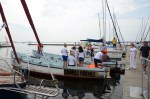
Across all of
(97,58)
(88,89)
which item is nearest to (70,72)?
(97,58)

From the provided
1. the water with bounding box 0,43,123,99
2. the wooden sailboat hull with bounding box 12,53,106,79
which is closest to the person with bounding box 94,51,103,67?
the wooden sailboat hull with bounding box 12,53,106,79

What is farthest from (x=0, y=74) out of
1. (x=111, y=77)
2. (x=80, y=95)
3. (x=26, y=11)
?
(x=111, y=77)

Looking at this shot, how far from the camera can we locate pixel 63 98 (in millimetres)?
13062

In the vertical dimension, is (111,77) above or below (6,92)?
below

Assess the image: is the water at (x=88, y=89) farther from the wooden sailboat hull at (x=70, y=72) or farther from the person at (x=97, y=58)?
the person at (x=97, y=58)

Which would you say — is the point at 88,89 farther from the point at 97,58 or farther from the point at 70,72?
the point at 97,58

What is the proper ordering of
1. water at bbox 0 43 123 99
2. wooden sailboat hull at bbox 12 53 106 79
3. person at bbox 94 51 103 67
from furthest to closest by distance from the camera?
person at bbox 94 51 103 67, wooden sailboat hull at bbox 12 53 106 79, water at bbox 0 43 123 99

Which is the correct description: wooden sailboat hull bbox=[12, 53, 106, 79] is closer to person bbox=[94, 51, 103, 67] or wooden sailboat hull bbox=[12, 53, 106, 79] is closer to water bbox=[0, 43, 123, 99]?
water bbox=[0, 43, 123, 99]

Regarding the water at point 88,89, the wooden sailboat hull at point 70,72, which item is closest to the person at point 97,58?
the wooden sailboat hull at point 70,72

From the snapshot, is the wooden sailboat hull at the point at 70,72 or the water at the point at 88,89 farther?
the wooden sailboat hull at the point at 70,72

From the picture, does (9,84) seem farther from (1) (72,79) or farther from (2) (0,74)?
(1) (72,79)

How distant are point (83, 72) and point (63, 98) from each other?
17.0ft

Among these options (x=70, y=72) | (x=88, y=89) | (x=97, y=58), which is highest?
(x=97, y=58)

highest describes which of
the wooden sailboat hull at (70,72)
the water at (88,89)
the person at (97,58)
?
the person at (97,58)
